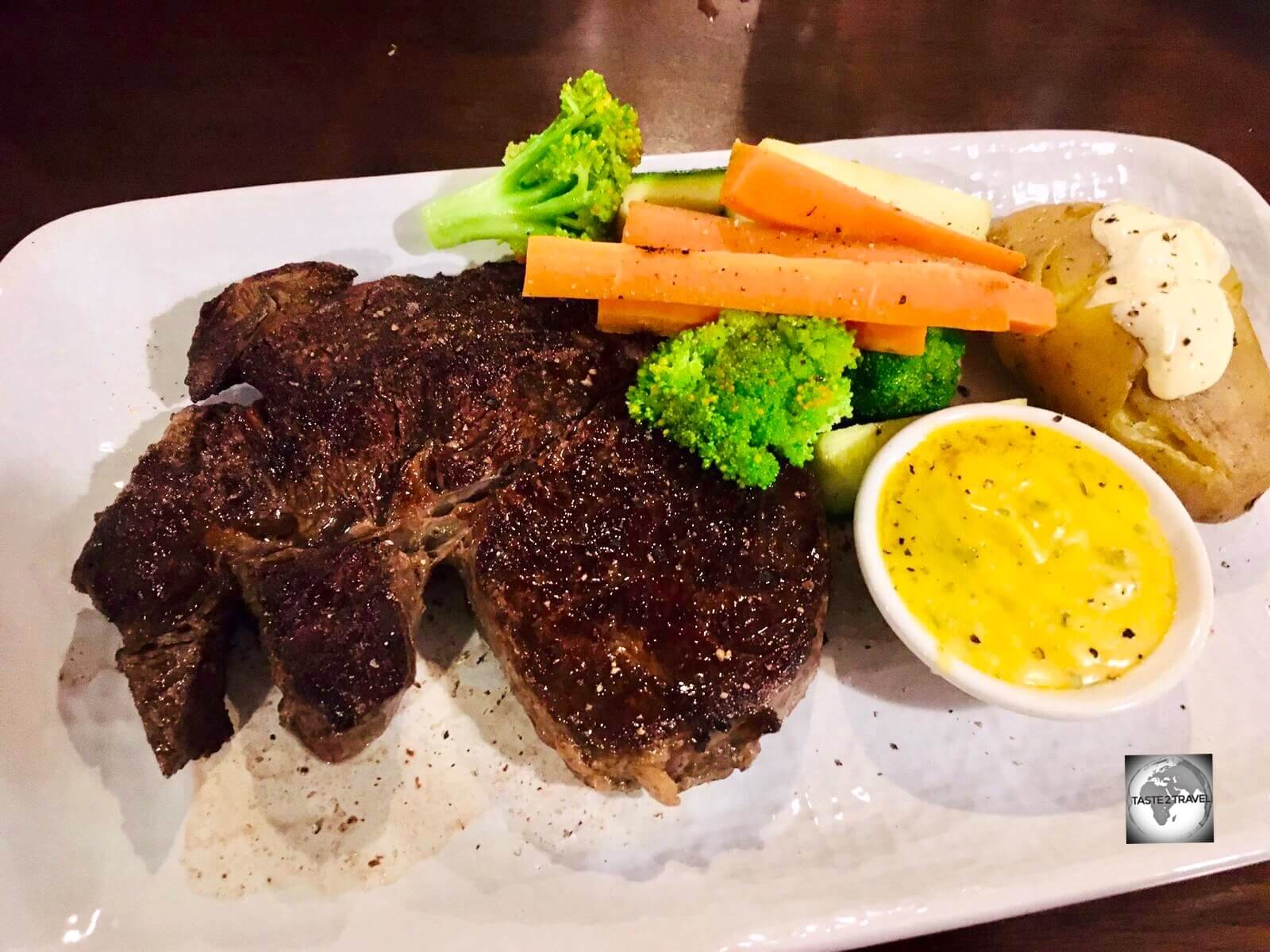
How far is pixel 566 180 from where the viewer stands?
2689mm

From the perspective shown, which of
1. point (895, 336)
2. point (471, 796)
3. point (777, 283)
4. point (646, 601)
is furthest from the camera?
point (895, 336)

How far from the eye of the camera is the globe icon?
7.35ft

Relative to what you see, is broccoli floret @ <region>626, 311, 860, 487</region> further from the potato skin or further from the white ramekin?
the potato skin

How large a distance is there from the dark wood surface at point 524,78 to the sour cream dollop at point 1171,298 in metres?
1.85

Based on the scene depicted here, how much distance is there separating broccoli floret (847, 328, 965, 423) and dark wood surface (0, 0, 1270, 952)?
1.82 m

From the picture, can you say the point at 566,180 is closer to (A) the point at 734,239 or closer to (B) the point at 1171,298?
(A) the point at 734,239

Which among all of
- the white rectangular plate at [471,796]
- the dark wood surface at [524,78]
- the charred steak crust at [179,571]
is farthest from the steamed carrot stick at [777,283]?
the dark wood surface at [524,78]

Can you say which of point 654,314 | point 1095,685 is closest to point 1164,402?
point 1095,685

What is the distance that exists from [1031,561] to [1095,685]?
1.23 ft

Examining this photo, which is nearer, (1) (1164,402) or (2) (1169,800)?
(2) (1169,800)

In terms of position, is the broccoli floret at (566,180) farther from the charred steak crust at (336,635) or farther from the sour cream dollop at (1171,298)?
the sour cream dollop at (1171,298)

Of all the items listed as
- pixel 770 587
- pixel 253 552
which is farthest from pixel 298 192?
pixel 770 587

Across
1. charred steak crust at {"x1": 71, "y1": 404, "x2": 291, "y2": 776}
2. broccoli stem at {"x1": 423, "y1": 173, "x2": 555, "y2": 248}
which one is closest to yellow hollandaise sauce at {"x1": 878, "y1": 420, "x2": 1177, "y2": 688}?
broccoli stem at {"x1": 423, "y1": 173, "x2": 555, "y2": 248}

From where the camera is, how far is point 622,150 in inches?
108
